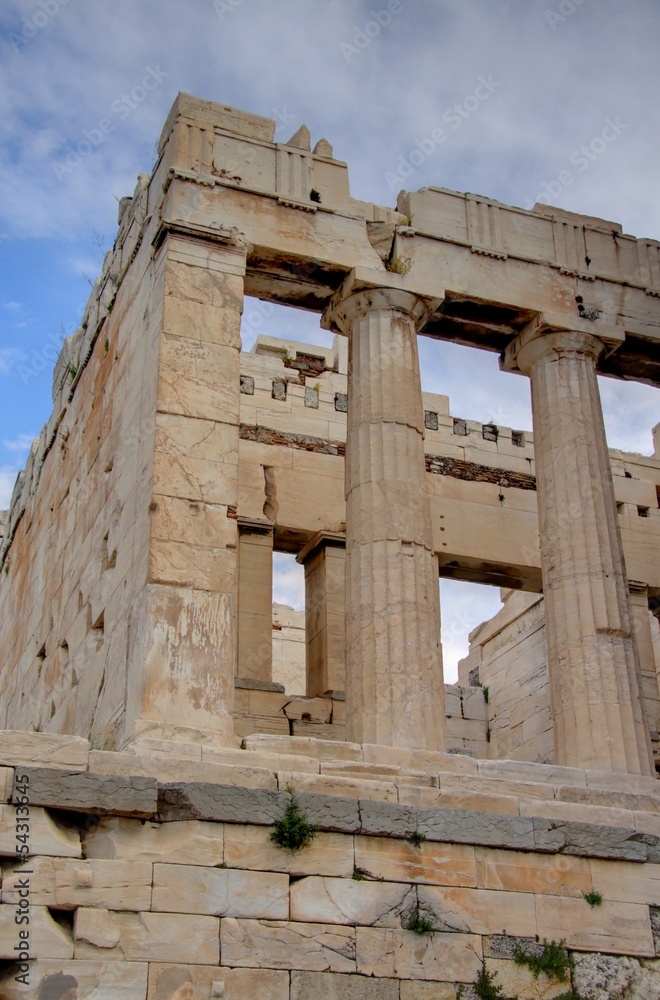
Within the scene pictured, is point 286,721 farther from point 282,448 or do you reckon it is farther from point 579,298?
point 579,298

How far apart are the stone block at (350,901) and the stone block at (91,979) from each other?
1.34 m

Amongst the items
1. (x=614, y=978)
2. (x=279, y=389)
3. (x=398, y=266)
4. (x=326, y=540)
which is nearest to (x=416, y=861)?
(x=614, y=978)

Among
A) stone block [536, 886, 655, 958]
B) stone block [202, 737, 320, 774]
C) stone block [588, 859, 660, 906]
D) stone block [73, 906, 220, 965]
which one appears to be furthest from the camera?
stone block [588, 859, 660, 906]

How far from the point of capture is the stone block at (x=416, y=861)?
37.4 feet

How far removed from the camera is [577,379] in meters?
16.5

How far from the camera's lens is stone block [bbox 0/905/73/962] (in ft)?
32.7

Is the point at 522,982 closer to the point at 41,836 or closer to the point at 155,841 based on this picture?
the point at 155,841

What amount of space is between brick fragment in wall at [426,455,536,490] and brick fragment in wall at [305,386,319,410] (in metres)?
1.79

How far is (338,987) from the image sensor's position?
10727 mm

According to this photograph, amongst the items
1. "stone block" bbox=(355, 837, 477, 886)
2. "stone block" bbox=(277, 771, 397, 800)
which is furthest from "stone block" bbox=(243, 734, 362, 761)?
"stone block" bbox=(355, 837, 477, 886)

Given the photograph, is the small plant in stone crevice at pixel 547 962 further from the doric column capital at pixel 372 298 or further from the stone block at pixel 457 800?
the doric column capital at pixel 372 298

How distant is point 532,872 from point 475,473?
989 cm

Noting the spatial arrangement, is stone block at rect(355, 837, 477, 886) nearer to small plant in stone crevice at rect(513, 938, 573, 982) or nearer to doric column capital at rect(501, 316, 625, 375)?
small plant in stone crevice at rect(513, 938, 573, 982)

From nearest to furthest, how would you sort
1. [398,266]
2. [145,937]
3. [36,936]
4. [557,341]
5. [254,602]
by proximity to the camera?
[36,936]
[145,937]
[398,266]
[557,341]
[254,602]
